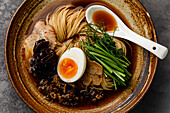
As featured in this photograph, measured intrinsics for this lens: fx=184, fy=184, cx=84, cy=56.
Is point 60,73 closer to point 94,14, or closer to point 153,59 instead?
point 94,14

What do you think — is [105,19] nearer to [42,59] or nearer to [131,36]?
[131,36]

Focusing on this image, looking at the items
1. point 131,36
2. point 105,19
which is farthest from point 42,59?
point 131,36

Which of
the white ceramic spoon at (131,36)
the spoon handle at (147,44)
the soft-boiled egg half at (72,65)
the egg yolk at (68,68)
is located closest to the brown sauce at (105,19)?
the white ceramic spoon at (131,36)

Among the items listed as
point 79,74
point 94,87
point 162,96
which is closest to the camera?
point 79,74

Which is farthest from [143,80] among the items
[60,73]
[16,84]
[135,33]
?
[16,84]

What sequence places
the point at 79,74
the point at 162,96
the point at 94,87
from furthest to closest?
the point at 162,96
the point at 94,87
the point at 79,74

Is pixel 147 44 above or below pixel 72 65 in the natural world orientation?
below
